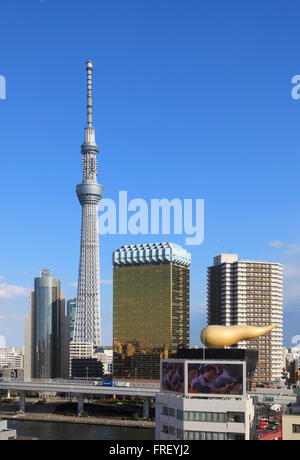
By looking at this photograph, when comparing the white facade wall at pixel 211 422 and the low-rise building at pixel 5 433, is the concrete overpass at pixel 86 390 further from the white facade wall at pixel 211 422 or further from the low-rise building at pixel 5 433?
the low-rise building at pixel 5 433

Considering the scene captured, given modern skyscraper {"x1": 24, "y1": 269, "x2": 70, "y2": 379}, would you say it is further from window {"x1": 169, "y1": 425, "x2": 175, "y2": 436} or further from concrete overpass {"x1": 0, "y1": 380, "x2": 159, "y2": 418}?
window {"x1": 169, "y1": 425, "x2": 175, "y2": 436}

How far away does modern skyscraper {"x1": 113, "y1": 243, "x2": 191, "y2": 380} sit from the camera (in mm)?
161250

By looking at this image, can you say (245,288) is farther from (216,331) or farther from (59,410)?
(216,331)

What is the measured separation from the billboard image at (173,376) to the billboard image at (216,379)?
113cm

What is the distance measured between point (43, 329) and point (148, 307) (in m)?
42.8

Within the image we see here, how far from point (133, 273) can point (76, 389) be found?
50.7 meters

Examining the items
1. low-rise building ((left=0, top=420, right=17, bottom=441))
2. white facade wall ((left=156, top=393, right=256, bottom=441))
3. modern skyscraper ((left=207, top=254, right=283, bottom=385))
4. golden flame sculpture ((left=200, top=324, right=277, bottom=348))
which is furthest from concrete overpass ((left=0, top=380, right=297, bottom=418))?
low-rise building ((left=0, top=420, right=17, bottom=441))

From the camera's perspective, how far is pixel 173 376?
5719 cm

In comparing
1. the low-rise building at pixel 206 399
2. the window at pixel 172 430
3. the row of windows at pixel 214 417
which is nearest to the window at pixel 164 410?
the low-rise building at pixel 206 399

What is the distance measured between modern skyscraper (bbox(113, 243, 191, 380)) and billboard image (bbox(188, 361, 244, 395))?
10560cm

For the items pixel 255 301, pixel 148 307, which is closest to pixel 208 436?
pixel 148 307

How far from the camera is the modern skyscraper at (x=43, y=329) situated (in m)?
193

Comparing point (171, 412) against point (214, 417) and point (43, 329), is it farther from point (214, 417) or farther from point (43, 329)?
point (43, 329)

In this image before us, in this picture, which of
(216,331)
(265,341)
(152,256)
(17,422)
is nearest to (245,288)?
(265,341)
